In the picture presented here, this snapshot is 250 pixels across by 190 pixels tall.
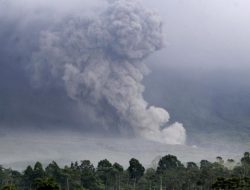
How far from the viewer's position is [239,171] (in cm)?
10550

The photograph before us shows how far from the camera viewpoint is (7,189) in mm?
65688

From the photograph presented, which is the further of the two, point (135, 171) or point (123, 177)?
point (135, 171)

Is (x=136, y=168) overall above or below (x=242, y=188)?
above

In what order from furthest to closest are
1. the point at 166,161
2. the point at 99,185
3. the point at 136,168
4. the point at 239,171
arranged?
the point at 166,161
the point at 136,168
the point at 99,185
the point at 239,171

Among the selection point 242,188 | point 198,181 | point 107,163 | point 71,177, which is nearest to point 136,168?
point 107,163

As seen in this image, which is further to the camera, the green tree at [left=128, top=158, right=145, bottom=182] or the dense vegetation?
the green tree at [left=128, top=158, right=145, bottom=182]

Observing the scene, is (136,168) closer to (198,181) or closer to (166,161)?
(166,161)

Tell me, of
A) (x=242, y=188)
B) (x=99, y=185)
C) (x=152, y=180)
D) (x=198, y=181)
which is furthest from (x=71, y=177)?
(x=242, y=188)

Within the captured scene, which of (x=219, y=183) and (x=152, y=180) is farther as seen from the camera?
(x=152, y=180)

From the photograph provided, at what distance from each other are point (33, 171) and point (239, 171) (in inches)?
1542

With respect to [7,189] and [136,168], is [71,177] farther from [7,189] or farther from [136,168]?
[7,189]

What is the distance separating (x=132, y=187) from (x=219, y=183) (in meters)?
42.7

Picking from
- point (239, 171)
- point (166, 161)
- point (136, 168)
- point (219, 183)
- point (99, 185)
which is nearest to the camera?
point (219, 183)

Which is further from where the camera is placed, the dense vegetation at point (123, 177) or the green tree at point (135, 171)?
the green tree at point (135, 171)
